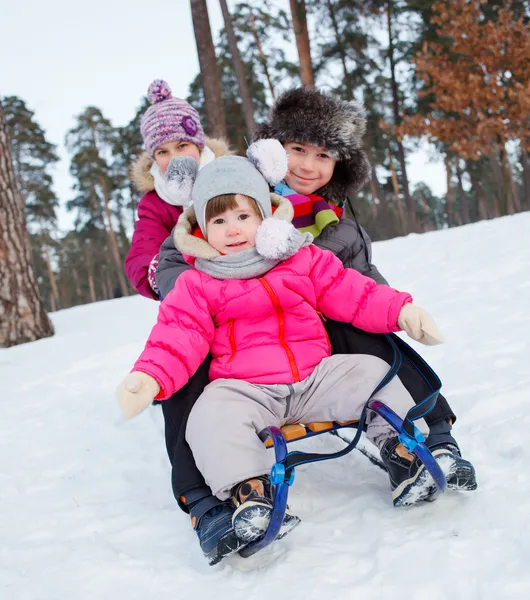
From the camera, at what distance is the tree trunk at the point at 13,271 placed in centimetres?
507

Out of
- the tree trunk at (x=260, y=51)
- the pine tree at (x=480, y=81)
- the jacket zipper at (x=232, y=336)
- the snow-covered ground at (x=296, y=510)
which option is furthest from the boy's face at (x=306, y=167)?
the tree trunk at (x=260, y=51)

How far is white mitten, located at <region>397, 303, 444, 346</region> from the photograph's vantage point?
1.92m

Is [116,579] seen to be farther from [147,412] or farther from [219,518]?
[147,412]

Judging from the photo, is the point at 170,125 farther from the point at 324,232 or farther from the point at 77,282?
the point at 77,282

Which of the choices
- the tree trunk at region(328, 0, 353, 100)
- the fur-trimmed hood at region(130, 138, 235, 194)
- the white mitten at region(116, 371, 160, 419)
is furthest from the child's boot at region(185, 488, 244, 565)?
→ the tree trunk at region(328, 0, 353, 100)

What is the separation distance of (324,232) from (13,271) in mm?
3632

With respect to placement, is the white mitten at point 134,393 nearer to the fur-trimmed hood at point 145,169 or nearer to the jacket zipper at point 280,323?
the jacket zipper at point 280,323

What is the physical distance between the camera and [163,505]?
221cm

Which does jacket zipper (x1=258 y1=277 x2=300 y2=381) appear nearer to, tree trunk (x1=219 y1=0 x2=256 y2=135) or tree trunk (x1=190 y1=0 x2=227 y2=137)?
tree trunk (x1=190 y1=0 x2=227 y2=137)

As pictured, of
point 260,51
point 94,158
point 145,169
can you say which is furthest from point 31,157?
point 145,169

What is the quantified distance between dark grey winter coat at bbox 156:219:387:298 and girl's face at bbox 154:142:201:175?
77 centimetres

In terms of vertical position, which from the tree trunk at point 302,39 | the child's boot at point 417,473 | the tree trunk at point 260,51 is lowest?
the child's boot at point 417,473

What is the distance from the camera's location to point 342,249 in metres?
2.54

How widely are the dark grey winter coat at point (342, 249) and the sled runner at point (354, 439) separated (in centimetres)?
52
